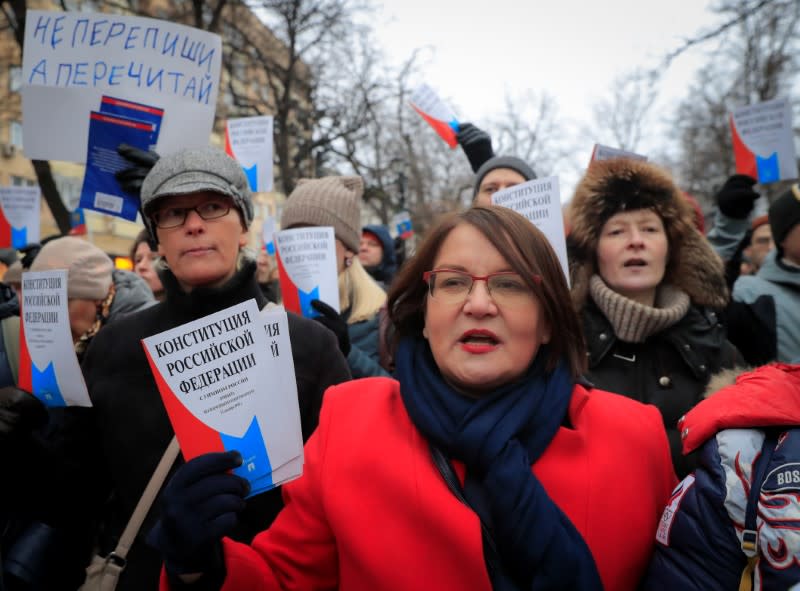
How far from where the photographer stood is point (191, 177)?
2.08 meters

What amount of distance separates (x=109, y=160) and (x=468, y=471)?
205 centimetres

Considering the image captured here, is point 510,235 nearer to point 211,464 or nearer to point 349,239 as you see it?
point 211,464

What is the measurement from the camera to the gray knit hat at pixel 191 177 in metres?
2.06

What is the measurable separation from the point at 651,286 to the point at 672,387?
1.50 ft

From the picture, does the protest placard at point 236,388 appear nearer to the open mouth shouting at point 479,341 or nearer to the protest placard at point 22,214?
the open mouth shouting at point 479,341

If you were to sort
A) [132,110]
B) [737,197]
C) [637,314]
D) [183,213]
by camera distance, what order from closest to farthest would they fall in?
[183,213] < [637,314] < [132,110] < [737,197]

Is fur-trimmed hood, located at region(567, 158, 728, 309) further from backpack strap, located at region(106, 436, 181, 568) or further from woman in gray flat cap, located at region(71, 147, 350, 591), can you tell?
backpack strap, located at region(106, 436, 181, 568)

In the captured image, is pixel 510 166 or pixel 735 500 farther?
pixel 510 166

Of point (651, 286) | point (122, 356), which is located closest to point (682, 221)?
point (651, 286)

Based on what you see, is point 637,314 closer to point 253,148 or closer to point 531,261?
point 531,261

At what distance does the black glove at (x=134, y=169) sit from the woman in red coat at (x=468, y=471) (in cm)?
134

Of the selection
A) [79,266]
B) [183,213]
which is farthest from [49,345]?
→ [79,266]

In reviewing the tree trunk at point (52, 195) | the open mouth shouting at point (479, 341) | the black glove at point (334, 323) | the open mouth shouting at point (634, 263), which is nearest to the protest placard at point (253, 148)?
the black glove at point (334, 323)

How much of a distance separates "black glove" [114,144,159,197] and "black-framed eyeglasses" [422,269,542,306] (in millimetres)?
1436
